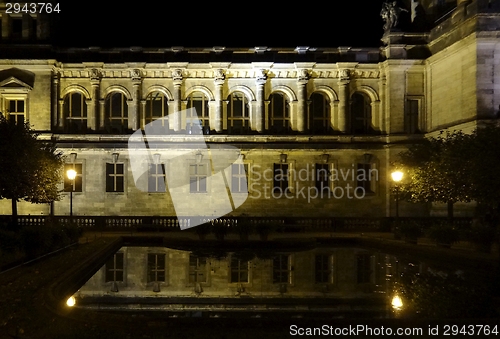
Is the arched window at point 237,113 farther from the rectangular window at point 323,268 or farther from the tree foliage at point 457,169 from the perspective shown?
the rectangular window at point 323,268

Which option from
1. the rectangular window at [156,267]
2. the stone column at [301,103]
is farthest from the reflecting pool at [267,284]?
the stone column at [301,103]

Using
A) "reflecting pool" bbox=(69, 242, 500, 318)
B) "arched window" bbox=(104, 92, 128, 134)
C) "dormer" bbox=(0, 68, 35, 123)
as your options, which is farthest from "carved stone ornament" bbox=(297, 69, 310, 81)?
"dormer" bbox=(0, 68, 35, 123)

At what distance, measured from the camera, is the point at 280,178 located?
30.0 metres

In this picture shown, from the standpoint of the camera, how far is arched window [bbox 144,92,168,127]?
3059 cm

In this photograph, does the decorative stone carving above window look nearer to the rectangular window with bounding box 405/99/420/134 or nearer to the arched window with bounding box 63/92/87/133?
the arched window with bounding box 63/92/87/133

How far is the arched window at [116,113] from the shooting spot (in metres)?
30.6

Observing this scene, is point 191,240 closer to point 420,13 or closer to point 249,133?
point 249,133

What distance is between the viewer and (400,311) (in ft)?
33.7

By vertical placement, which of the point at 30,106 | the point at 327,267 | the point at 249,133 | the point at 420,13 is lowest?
the point at 327,267

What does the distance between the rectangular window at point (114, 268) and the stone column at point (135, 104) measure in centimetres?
1358

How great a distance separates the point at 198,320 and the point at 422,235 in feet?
58.0

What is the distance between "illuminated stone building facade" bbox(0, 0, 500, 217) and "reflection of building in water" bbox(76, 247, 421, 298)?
10851 millimetres

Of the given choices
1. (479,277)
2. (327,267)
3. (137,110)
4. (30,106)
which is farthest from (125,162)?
(479,277)

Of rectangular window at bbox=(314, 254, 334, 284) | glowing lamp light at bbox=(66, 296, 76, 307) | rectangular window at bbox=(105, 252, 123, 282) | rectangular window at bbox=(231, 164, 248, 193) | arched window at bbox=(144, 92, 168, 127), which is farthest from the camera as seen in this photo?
arched window at bbox=(144, 92, 168, 127)
